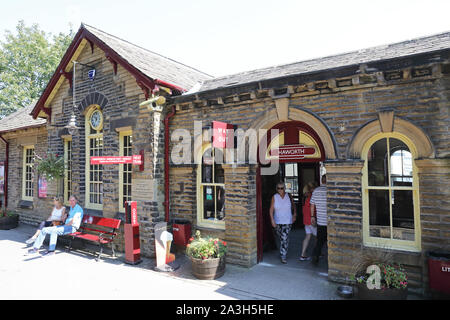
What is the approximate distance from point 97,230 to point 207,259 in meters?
3.94

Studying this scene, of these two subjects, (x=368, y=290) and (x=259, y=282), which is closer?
(x=368, y=290)

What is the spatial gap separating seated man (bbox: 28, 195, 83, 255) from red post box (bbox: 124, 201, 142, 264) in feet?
7.34

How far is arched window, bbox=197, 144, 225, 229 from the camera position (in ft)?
22.7

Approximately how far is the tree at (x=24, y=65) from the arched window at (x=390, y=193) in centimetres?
2610

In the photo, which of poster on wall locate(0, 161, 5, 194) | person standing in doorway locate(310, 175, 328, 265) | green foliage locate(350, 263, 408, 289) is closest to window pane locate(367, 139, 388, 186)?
person standing in doorway locate(310, 175, 328, 265)

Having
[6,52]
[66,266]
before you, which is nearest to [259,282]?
[66,266]

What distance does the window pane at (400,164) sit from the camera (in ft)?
16.3

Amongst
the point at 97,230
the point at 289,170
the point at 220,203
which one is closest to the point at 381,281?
the point at 220,203

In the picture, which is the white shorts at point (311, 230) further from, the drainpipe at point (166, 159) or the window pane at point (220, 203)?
the drainpipe at point (166, 159)

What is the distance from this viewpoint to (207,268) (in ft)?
18.4

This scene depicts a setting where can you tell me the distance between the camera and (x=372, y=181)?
5.22 m

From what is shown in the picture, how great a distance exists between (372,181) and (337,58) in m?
2.99

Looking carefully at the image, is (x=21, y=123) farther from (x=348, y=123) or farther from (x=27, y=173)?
(x=348, y=123)
